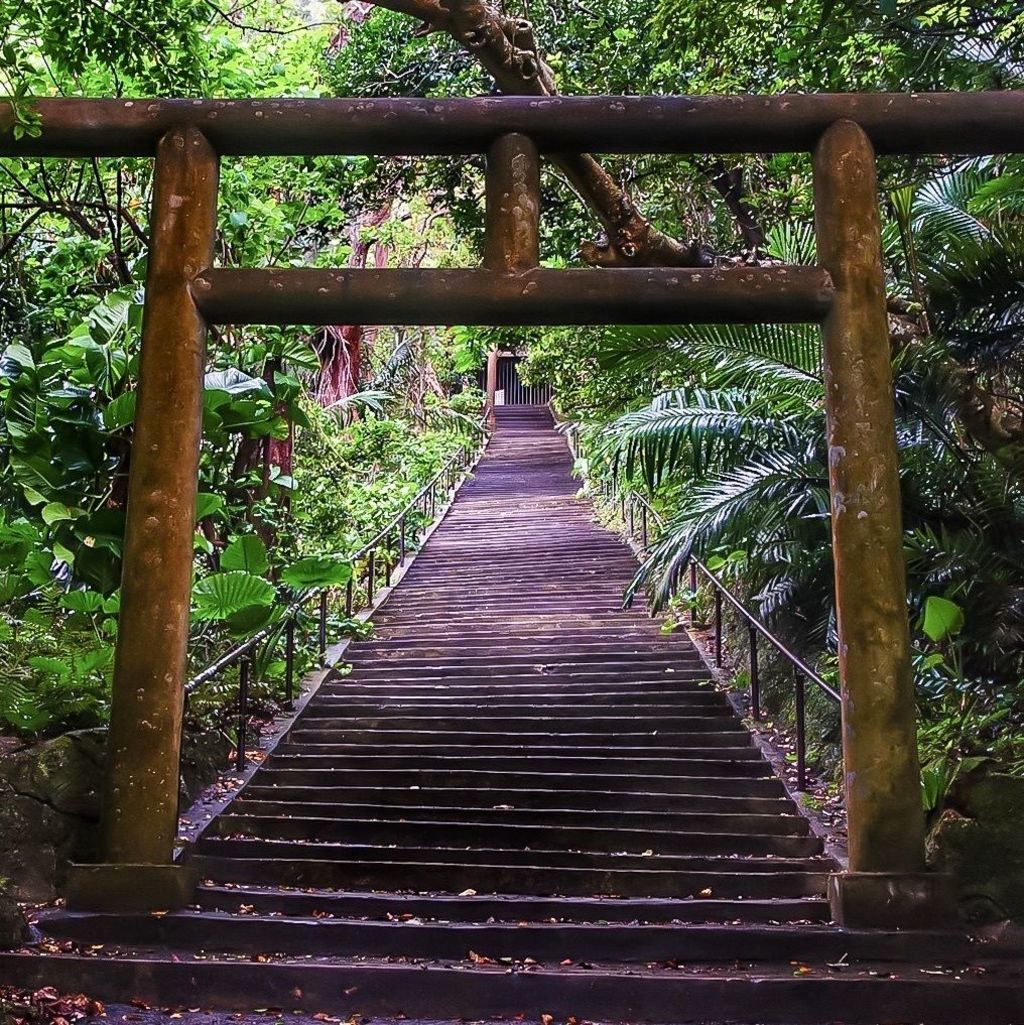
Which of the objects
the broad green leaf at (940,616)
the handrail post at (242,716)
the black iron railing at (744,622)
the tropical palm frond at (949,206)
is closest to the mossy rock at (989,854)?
the black iron railing at (744,622)

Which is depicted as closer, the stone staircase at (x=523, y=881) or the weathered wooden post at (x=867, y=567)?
the stone staircase at (x=523, y=881)

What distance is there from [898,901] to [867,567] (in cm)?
138

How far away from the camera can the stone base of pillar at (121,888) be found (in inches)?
173

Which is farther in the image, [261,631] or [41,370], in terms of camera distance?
[261,631]

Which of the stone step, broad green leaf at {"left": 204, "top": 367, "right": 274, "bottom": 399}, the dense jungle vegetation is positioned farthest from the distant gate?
the stone step

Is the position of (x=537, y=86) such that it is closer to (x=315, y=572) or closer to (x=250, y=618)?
(x=315, y=572)

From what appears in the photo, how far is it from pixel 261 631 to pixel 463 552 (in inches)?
307

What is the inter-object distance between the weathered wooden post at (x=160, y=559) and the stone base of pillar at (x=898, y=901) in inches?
112

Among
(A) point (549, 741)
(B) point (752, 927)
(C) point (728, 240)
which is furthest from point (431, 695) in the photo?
(C) point (728, 240)

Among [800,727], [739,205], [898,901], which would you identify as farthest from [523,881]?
[739,205]

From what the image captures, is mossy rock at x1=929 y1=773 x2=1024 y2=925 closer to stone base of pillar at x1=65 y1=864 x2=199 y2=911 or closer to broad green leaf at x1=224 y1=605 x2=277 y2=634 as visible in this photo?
stone base of pillar at x1=65 y1=864 x2=199 y2=911

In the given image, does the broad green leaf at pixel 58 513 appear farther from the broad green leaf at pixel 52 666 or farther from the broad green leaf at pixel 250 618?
the broad green leaf at pixel 250 618

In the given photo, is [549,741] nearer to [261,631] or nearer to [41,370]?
[261,631]

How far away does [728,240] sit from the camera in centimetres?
1078
